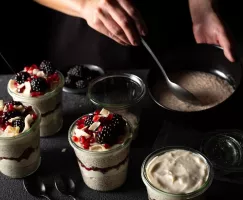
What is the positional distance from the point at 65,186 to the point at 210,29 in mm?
993

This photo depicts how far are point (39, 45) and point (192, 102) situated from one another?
1.16 meters

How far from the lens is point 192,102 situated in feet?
6.22

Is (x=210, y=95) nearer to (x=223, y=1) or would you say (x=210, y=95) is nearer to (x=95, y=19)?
(x=95, y=19)

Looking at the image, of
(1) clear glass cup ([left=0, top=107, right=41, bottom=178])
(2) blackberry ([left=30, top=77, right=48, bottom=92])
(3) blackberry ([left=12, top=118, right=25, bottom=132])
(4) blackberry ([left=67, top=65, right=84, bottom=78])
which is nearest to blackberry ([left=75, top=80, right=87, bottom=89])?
Result: (4) blackberry ([left=67, top=65, right=84, bottom=78])

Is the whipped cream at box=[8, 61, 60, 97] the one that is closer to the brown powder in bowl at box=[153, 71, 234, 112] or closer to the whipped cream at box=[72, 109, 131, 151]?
the whipped cream at box=[72, 109, 131, 151]

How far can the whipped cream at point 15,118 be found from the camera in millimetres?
1657

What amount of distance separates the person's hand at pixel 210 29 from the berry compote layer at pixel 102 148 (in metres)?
0.63

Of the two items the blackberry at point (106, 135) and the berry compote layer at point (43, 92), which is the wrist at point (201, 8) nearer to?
the berry compote layer at point (43, 92)

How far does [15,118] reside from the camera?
170cm

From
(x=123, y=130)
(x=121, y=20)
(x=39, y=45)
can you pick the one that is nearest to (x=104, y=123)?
(x=123, y=130)

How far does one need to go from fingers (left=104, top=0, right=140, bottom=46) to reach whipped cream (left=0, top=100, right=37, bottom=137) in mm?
496

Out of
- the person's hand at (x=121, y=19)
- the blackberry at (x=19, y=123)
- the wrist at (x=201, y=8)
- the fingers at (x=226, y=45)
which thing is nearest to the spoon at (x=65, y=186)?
the blackberry at (x=19, y=123)

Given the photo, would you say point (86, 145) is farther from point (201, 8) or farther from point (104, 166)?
point (201, 8)

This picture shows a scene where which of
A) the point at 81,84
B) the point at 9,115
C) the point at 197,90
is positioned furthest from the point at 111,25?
the point at 9,115
